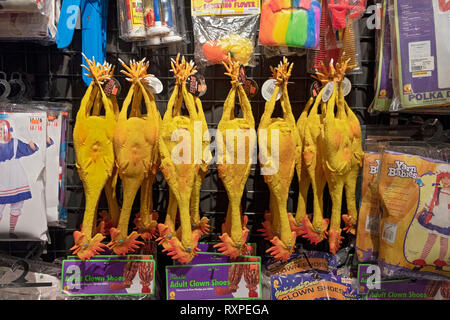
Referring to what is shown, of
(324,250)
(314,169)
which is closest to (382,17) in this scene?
(314,169)

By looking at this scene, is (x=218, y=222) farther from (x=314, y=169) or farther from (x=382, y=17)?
→ (x=382, y=17)

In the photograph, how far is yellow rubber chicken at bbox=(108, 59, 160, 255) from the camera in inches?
41.2

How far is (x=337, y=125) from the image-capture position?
3.63 feet

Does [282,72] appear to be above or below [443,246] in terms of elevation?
above

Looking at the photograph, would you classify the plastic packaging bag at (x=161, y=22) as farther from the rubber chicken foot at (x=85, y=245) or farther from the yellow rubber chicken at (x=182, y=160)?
the rubber chicken foot at (x=85, y=245)

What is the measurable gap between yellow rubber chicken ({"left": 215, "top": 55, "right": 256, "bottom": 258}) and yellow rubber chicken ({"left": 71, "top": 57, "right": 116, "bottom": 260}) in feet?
1.13

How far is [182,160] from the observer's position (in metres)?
1.06

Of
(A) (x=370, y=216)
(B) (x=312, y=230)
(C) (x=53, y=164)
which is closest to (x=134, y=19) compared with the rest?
(C) (x=53, y=164)

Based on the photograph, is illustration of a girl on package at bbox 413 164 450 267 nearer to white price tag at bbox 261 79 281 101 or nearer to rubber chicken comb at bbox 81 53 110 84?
white price tag at bbox 261 79 281 101

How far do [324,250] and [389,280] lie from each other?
0.86 feet

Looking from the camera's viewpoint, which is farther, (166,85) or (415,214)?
(166,85)

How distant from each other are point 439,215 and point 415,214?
0.07 m

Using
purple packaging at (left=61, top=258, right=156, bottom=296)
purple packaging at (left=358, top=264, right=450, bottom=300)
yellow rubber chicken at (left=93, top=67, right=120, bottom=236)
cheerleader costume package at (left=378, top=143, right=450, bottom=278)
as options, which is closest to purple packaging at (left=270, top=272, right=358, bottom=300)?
purple packaging at (left=358, top=264, right=450, bottom=300)

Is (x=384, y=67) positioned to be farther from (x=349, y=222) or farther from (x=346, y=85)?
(x=349, y=222)
